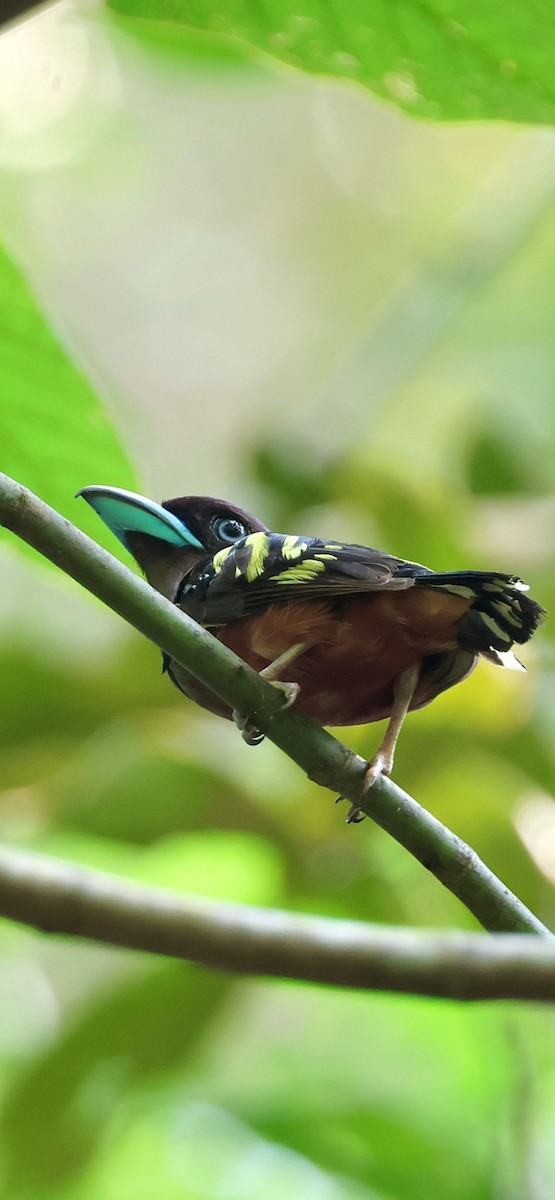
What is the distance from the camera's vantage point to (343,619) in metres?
2.04

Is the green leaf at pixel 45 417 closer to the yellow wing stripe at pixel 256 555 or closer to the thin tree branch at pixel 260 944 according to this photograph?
the yellow wing stripe at pixel 256 555

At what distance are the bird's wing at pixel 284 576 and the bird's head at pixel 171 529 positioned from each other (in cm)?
9

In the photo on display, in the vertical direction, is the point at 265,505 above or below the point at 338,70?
below

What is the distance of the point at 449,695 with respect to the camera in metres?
2.98

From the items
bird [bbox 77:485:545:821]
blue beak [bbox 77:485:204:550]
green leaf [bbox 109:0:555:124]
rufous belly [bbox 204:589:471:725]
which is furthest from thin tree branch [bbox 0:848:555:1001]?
rufous belly [bbox 204:589:471:725]

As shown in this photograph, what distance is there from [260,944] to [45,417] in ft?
3.08

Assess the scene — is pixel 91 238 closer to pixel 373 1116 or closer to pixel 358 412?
pixel 358 412

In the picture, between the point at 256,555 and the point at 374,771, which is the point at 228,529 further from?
the point at 374,771

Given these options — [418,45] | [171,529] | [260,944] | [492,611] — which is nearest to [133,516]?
[171,529]

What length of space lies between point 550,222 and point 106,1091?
3.74m

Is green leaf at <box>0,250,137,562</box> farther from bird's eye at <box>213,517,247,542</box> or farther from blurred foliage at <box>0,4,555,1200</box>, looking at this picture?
bird's eye at <box>213,517,247,542</box>

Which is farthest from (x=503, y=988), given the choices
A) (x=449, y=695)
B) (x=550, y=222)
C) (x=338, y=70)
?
(x=550, y=222)

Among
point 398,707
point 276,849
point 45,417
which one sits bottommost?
point 276,849

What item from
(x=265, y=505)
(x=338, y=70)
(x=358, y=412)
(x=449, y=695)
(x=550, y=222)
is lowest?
(x=449, y=695)
